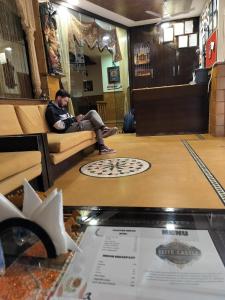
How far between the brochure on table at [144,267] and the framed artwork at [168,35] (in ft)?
20.1

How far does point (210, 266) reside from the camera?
75 centimetres

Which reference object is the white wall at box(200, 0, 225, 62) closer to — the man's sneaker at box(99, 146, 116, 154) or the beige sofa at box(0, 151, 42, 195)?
the man's sneaker at box(99, 146, 116, 154)

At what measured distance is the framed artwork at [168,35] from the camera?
588 cm

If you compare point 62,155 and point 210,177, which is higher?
point 62,155

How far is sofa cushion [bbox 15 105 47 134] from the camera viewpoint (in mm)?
2344

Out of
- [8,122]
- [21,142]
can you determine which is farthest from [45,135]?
[8,122]

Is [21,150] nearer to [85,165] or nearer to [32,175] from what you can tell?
[32,175]

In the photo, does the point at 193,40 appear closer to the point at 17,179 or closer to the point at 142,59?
the point at 142,59

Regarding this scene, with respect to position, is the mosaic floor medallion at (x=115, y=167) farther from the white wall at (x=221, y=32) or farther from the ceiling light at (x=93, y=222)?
the white wall at (x=221, y=32)

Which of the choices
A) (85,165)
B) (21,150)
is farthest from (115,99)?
(21,150)

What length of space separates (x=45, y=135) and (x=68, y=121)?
3.62ft

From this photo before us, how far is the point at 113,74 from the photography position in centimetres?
653

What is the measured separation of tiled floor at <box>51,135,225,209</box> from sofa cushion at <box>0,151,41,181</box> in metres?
0.37

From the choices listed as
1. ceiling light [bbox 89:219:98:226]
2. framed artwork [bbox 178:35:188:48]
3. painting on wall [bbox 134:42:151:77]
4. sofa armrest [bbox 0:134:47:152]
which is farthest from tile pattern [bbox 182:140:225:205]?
framed artwork [bbox 178:35:188:48]
